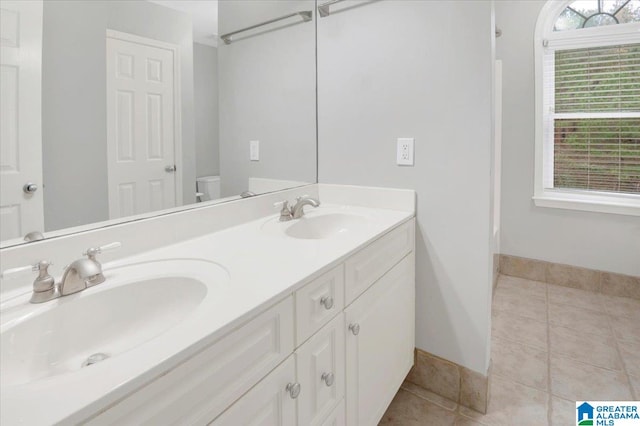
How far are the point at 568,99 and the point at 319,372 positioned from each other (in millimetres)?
2947

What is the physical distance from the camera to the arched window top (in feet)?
8.64

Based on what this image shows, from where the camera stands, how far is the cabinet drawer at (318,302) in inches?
36.4

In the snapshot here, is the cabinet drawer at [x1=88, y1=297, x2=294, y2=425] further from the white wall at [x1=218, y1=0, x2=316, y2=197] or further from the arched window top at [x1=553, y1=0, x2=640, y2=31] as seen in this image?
the arched window top at [x1=553, y1=0, x2=640, y2=31]

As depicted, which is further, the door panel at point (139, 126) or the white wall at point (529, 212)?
the white wall at point (529, 212)

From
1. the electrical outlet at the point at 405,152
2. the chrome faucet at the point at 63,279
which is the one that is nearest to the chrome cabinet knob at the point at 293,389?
the chrome faucet at the point at 63,279

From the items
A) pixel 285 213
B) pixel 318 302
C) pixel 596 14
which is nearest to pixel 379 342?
pixel 318 302

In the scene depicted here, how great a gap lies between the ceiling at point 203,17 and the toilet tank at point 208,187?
0.48 m

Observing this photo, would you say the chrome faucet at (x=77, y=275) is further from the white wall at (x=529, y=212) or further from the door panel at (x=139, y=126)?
the white wall at (x=529, y=212)

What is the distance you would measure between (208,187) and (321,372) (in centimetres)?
79

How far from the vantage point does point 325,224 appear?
5.74 ft

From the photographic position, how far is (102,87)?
1.03 meters

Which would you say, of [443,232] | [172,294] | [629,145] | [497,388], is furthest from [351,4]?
[629,145]

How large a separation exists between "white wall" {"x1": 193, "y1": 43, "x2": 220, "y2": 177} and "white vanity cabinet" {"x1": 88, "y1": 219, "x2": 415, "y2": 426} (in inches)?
26.4

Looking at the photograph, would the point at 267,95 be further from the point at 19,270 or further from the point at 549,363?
the point at 549,363
